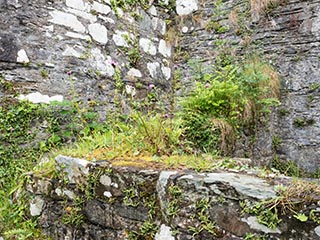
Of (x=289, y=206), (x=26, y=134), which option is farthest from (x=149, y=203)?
(x=26, y=134)

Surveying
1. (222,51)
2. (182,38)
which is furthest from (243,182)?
(182,38)

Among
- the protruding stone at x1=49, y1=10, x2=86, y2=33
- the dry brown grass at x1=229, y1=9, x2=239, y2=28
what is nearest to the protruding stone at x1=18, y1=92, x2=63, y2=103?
the protruding stone at x1=49, y1=10, x2=86, y2=33

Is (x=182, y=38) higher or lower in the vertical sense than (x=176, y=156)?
higher

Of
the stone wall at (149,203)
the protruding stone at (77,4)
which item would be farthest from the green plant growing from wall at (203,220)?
the protruding stone at (77,4)

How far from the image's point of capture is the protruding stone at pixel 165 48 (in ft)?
16.6

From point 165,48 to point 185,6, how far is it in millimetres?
750

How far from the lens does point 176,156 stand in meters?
2.56

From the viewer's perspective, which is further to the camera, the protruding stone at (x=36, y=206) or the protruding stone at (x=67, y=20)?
the protruding stone at (x=67, y=20)

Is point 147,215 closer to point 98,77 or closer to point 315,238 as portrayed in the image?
point 315,238

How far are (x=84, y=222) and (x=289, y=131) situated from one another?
2823 mm

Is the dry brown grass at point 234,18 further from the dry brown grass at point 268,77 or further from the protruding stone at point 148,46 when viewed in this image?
the protruding stone at point 148,46

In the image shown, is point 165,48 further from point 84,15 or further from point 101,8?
point 84,15

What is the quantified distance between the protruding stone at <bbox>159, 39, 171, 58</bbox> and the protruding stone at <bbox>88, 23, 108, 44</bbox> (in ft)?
3.08

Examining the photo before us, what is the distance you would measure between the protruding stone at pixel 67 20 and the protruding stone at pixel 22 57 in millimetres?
497
